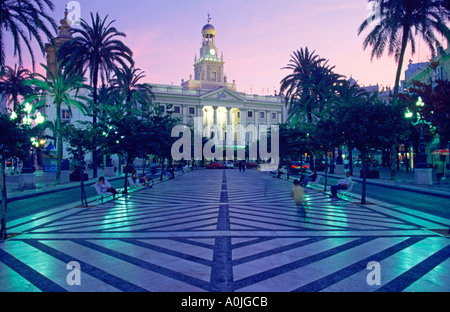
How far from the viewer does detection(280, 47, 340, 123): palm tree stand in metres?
34.3

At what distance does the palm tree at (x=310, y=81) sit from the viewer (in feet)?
112

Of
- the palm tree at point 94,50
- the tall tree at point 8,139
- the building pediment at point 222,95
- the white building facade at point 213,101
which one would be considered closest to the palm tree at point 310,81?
the palm tree at point 94,50

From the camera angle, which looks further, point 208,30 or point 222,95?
point 208,30

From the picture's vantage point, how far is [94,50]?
92.2 feet

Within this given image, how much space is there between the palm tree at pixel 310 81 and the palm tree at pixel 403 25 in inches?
272

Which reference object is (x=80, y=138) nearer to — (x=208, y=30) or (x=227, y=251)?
(x=227, y=251)

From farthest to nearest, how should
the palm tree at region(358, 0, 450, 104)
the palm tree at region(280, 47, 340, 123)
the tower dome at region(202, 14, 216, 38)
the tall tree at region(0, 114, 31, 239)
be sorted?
the tower dome at region(202, 14, 216, 38) < the palm tree at region(280, 47, 340, 123) < the palm tree at region(358, 0, 450, 104) < the tall tree at region(0, 114, 31, 239)

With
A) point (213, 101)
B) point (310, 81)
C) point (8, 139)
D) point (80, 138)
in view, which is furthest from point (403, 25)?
point (213, 101)

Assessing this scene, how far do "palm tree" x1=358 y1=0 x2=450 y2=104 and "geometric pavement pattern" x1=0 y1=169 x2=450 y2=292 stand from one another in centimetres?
1607

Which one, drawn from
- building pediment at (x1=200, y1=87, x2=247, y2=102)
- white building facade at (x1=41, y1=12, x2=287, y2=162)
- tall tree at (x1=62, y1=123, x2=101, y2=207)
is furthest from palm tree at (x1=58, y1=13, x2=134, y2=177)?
building pediment at (x1=200, y1=87, x2=247, y2=102)

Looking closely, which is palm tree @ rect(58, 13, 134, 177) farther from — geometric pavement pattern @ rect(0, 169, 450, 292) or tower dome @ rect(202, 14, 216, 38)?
tower dome @ rect(202, 14, 216, 38)

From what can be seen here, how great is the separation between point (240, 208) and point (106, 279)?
8.07m

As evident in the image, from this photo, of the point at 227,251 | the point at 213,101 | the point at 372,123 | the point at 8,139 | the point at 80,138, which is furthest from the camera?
the point at 213,101

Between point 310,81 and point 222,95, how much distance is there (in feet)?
179
